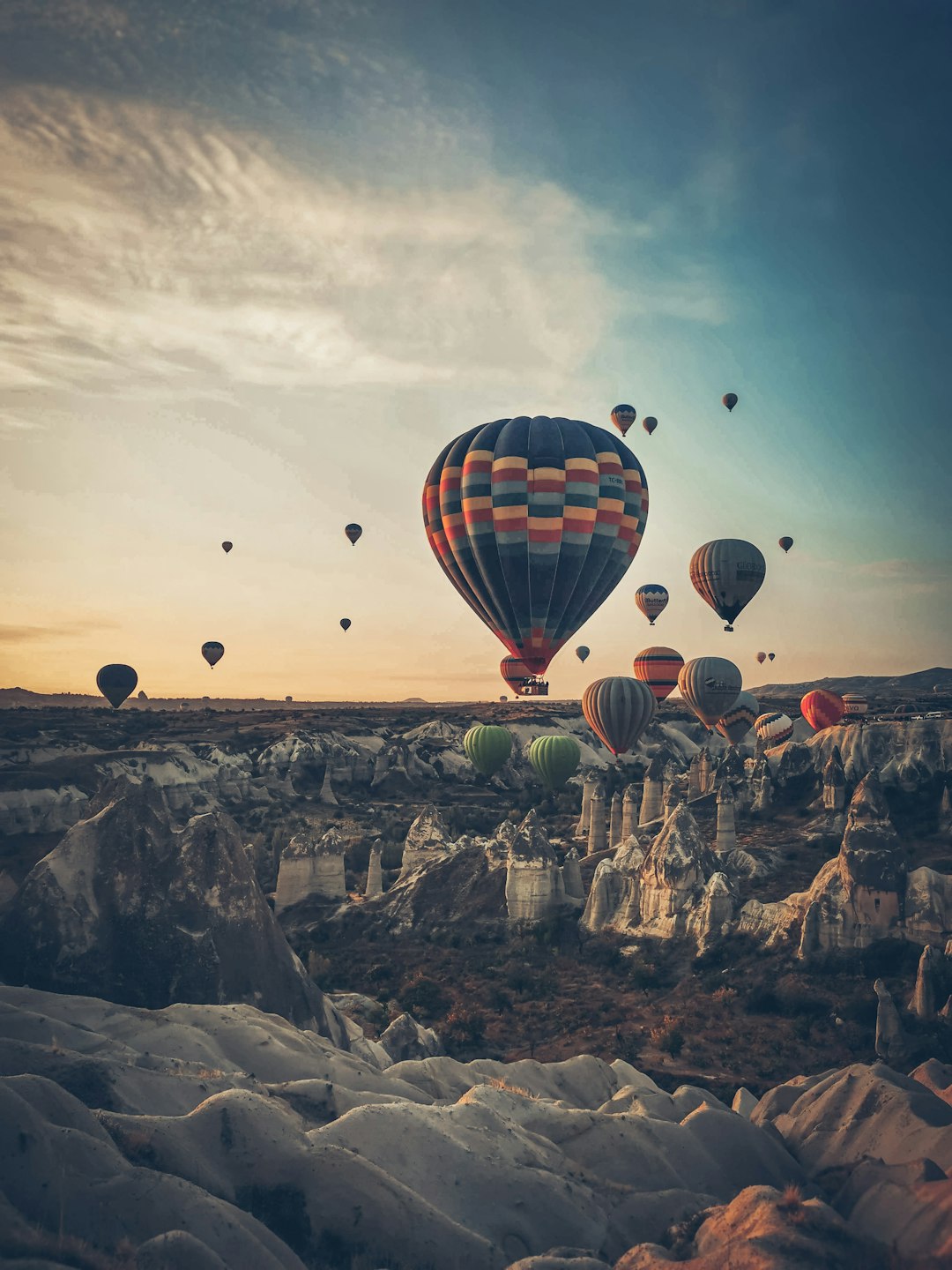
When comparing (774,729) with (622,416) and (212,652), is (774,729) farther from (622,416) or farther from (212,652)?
(212,652)

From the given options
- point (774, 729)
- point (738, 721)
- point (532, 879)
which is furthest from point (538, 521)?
point (738, 721)

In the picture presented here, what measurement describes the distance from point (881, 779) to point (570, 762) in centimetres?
3650

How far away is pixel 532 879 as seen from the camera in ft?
181

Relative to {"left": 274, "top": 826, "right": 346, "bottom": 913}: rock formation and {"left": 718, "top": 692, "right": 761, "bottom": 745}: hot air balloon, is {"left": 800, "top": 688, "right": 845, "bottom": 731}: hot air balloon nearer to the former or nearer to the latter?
{"left": 718, "top": 692, "right": 761, "bottom": 745}: hot air balloon

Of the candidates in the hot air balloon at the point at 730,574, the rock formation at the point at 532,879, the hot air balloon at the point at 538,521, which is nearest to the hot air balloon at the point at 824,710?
the hot air balloon at the point at 730,574

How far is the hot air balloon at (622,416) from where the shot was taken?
85.2 metres

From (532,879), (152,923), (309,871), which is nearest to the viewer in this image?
(152,923)

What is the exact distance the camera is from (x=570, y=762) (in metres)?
98.0

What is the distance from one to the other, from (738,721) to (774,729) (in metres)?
4.76

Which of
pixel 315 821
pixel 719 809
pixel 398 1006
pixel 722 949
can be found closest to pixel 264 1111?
pixel 398 1006

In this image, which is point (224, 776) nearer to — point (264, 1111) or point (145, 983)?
point (145, 983)

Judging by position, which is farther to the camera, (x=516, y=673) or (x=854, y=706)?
(x=854, y=706)

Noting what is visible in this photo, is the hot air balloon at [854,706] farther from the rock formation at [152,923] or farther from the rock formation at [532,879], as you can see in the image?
the rock formation at [152,923]

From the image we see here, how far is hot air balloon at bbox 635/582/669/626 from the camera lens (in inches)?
4343
